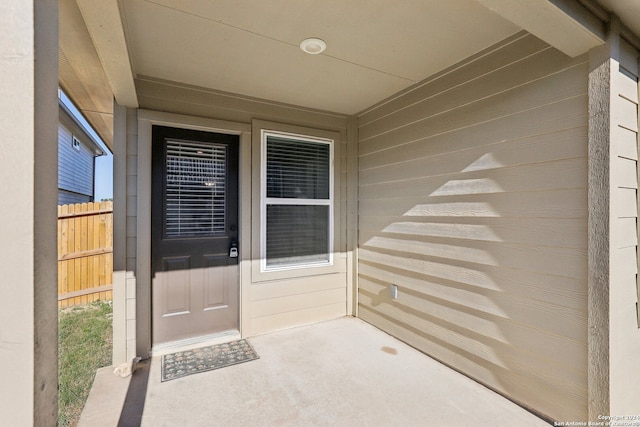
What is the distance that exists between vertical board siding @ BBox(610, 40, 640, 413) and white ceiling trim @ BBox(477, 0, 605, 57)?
0.21 m

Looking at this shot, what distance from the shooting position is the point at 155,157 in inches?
114

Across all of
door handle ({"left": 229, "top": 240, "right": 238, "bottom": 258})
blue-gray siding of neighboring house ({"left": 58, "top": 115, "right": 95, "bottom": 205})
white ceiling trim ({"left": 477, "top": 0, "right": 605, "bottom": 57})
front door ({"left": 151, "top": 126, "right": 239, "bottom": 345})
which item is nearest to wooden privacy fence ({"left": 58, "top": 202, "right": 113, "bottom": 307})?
blue-gray siding of neighboring house ({"left": 58, "top": 115, "right": 95, "bottom": 205})

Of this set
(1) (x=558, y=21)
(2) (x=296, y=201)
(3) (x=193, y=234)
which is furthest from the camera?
(2) (x=296, y=201)

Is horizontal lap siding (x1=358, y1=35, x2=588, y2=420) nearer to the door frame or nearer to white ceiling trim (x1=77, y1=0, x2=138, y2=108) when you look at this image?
the door frame

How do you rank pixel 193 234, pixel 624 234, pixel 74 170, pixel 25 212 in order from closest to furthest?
1. pixel 25 212
2. pixel 624 234
3. pixel 193 234
4. pixel 74 170

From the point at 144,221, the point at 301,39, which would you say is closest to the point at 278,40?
the point at 301,39

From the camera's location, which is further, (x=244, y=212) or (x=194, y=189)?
(x=244, y=212)

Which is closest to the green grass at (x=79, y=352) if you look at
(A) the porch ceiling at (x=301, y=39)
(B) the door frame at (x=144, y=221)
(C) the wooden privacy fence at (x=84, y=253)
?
(C) the wooden privacy fence at (x=84, y=253)

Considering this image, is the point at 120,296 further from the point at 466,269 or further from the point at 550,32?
the point at 550,32

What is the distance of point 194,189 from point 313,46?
1.73 metres

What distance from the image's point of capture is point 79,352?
2881mm

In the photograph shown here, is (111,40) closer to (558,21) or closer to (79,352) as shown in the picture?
(558,21)

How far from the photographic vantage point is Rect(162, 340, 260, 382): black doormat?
255cm

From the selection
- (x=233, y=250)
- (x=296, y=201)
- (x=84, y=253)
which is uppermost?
(x=296, y=201)
